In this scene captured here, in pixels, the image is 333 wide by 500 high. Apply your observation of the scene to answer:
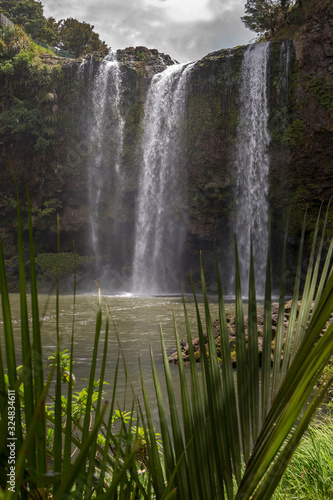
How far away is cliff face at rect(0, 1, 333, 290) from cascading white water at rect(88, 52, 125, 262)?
279mm

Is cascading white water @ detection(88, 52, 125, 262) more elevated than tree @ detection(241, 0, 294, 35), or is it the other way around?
tree @ detection(241, 0, 294, 35)

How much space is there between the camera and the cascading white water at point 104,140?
81.1ft

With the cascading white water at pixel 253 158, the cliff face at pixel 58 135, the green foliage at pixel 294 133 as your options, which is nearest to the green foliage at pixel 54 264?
the cliff face at pixel 58 135

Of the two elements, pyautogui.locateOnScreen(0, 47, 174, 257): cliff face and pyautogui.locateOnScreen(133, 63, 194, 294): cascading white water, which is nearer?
pyautogui.locateOnScreen(133, 63, 194, 294): cascading white water

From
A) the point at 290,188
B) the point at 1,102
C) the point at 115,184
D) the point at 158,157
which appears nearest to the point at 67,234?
the point at 115,184

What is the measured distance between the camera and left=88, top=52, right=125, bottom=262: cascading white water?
81.1 ft

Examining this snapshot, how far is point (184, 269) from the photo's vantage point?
76.5 ft

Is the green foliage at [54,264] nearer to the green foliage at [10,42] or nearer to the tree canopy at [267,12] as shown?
the green foliage at [10,42]

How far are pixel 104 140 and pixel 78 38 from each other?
17.5 m

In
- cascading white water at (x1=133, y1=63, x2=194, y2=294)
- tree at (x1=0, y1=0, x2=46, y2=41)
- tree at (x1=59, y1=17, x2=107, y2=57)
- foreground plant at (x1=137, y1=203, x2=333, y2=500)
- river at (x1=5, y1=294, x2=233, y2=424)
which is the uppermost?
tree at (x1=0, y1=0, x2=46, y2=41)

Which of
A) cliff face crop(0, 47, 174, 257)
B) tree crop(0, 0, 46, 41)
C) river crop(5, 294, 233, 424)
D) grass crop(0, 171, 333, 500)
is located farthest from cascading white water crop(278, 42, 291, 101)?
tree crop(0, 0, 46, 41)

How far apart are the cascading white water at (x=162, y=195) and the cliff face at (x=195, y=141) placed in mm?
566

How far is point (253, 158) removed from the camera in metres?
21.4

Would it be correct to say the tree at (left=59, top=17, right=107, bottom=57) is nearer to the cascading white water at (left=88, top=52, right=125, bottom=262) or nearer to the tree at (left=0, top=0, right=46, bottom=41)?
the tree at (left=0, top=0, right=46, bottom=41)
